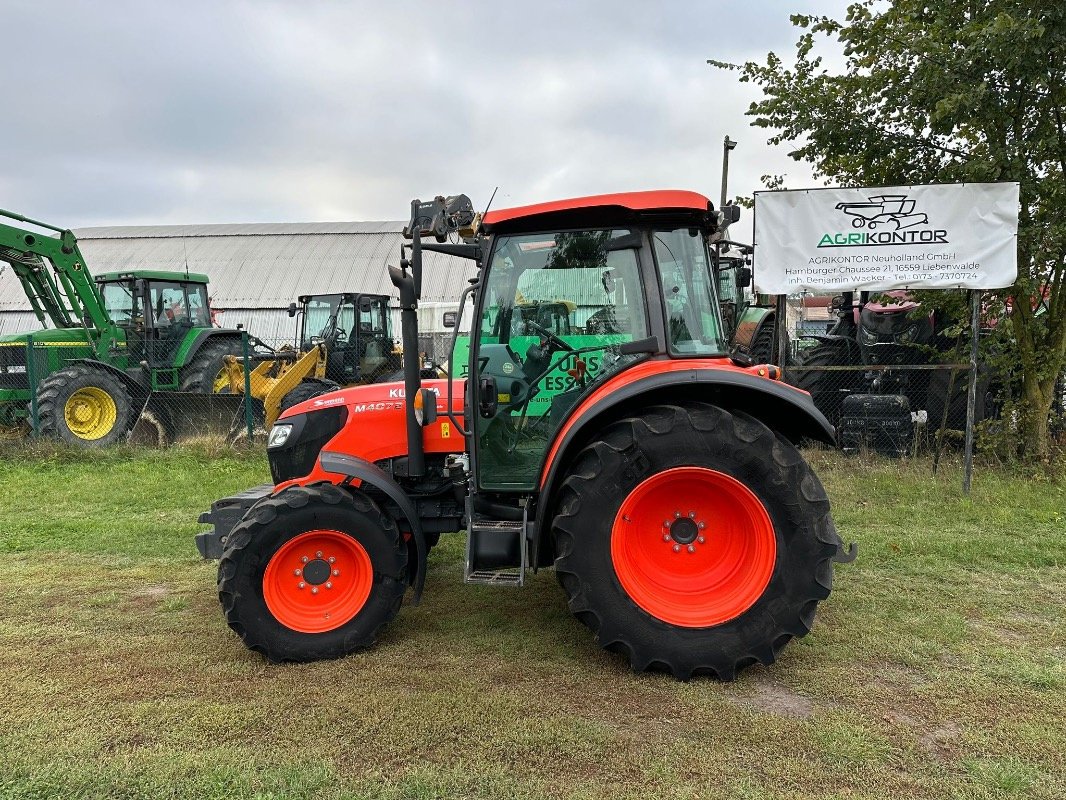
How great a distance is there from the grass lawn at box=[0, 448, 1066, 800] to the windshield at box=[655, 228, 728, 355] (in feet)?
4.94

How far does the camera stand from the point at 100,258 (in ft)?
113

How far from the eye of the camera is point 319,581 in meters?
3.50

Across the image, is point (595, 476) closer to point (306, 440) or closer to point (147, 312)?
point (306, 440)

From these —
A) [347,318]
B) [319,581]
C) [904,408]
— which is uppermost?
Result: [347,318]

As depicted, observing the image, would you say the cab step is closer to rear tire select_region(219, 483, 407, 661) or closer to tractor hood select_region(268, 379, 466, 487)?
rear tire select_region(219, 483, 407, 661)

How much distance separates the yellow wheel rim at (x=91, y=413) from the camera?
32.4 feet

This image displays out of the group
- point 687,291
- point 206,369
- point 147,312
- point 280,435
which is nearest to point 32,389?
point 147,312

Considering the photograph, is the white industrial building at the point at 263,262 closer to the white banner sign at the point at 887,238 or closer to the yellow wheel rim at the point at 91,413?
the yellow wheel rim at the point at 91,413

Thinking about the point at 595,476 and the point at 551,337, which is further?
the point at 551,337

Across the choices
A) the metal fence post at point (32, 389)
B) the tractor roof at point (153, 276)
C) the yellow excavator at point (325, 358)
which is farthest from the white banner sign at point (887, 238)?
the metal fence post at point (32, 389)

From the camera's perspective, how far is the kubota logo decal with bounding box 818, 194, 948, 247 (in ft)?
21.3

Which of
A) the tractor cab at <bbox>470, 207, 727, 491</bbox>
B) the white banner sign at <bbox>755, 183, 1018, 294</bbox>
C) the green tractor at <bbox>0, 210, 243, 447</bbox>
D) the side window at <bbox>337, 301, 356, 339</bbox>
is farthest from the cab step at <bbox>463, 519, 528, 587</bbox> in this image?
the side window at <bbox>337, 301, 356, 339</bbox>

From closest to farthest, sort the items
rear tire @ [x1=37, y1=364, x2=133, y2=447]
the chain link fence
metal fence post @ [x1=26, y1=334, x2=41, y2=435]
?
the chain link fence → metal fence post @ [x1=26, y1=334, x2=41, y2=435] → rear tire @ [x1=37, y1=364, x2=133, y2=447]

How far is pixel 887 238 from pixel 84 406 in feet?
32.2
